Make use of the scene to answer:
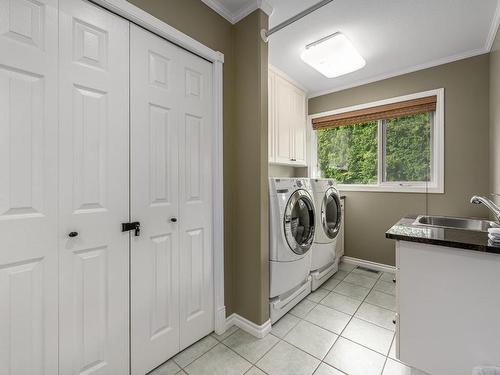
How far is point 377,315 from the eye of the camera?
2.04 m

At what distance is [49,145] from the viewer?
1054 millimetres

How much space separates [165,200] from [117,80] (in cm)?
73

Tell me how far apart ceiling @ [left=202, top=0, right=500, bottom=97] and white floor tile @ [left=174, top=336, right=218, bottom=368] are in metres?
2.53

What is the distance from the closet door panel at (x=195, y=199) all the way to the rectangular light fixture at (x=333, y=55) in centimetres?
106

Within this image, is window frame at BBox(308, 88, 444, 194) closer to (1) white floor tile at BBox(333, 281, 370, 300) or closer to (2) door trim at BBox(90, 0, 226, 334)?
(1) white floor tile at BBox(333, 281, 370, 300)

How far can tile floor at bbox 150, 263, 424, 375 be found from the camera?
4.79 ft

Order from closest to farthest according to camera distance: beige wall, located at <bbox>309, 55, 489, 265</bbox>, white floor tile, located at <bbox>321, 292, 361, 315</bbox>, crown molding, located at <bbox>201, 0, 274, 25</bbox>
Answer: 1. crown molding, located at <bbox>201, 0, 274, 25</bbox>
2. white floor tile, located at <bbox>321, 292, 361, 315</bbox>
3. beige wall, located at <bbox>309, 55, 489, 265</bbox>

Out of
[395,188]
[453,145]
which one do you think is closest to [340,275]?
[395,188]

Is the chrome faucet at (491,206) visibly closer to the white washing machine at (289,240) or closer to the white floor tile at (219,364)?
the white washing machine at (289,240)

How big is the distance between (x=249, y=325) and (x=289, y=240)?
740 mm

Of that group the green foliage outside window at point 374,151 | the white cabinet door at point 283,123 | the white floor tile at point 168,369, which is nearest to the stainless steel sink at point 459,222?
the green foliage outside window at point 374,151

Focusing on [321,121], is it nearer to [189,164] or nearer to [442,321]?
[189,164]

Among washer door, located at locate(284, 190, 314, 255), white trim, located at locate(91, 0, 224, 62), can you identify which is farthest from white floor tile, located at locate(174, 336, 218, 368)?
white trim, located at locate(91, 0, 224, 62)

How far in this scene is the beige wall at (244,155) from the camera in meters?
1.75
